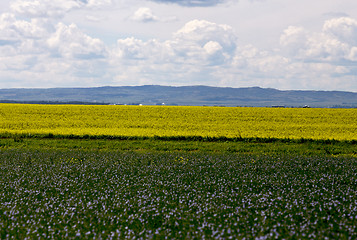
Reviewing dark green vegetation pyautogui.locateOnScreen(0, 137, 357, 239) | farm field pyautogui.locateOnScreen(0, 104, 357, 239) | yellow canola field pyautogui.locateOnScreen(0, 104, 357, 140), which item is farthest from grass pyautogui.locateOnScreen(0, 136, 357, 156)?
dark green vegetation pyautogui.locateOnScreen(0, 137, 357, 239)

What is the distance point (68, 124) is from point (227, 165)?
23.3 metres

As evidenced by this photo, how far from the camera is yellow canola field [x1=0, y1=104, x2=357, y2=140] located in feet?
103

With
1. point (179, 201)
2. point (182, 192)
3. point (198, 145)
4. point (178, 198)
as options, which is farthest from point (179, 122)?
point (179, 201)

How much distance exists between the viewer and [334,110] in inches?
1806

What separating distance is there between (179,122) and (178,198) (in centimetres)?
2546

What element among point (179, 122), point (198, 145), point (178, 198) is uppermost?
point (179, 122)

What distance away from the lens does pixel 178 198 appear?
11.3 metres

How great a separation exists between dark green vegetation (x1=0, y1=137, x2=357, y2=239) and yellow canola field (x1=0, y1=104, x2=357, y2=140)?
39.0ft

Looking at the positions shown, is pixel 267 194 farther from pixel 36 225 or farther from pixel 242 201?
pixel 36 225

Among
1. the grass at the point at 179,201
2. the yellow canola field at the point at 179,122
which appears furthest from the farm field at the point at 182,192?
the yellow canola field at the point at 179,122

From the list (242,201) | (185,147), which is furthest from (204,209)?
(185,147)

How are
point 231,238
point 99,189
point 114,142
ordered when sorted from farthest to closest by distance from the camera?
point 114,142
point 99,189
point 231,238

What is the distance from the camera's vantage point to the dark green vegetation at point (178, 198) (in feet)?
28.7

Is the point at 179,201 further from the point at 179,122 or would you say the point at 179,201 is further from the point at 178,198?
the point at 179,122
